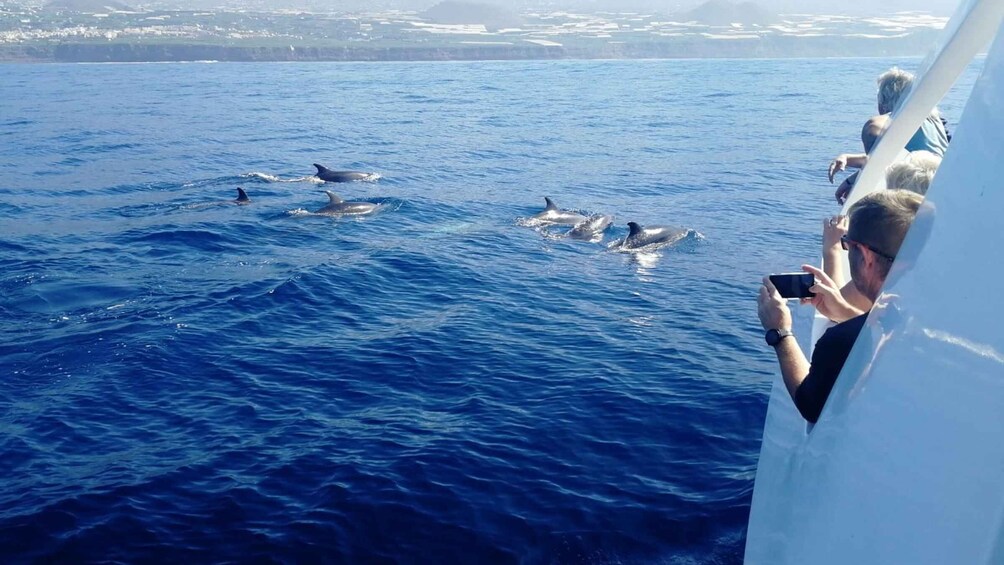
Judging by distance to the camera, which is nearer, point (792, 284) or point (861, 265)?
point (861, 265)

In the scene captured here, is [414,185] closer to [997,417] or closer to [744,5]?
[997,417]

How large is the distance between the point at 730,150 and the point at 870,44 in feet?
249

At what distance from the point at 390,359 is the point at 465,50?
8374 cm

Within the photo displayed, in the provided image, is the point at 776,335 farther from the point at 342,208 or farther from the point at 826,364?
the point at 342,208

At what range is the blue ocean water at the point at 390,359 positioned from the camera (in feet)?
23.2

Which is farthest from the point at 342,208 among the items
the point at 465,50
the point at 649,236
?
the point at 465,50

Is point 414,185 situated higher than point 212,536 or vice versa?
point 212,536

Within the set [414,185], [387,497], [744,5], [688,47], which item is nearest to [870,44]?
[688,47]

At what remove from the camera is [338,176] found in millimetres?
24734

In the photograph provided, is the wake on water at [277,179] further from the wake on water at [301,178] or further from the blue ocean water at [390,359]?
the blue ocean water at [390,359]

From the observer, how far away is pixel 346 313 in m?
12.8

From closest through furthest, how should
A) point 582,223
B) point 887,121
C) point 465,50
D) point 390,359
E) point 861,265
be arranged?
point 861,265 → point 887,121 → point 390,359 → point 582,223 → point 465,50

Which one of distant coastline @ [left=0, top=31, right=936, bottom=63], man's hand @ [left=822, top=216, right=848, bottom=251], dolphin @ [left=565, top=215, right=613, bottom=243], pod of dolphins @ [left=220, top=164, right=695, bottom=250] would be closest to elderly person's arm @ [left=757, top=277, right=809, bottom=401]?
man's hand @ [left=822, top=216, right=848, bottom=251]

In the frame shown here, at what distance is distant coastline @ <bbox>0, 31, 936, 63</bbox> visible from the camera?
84.9 m
